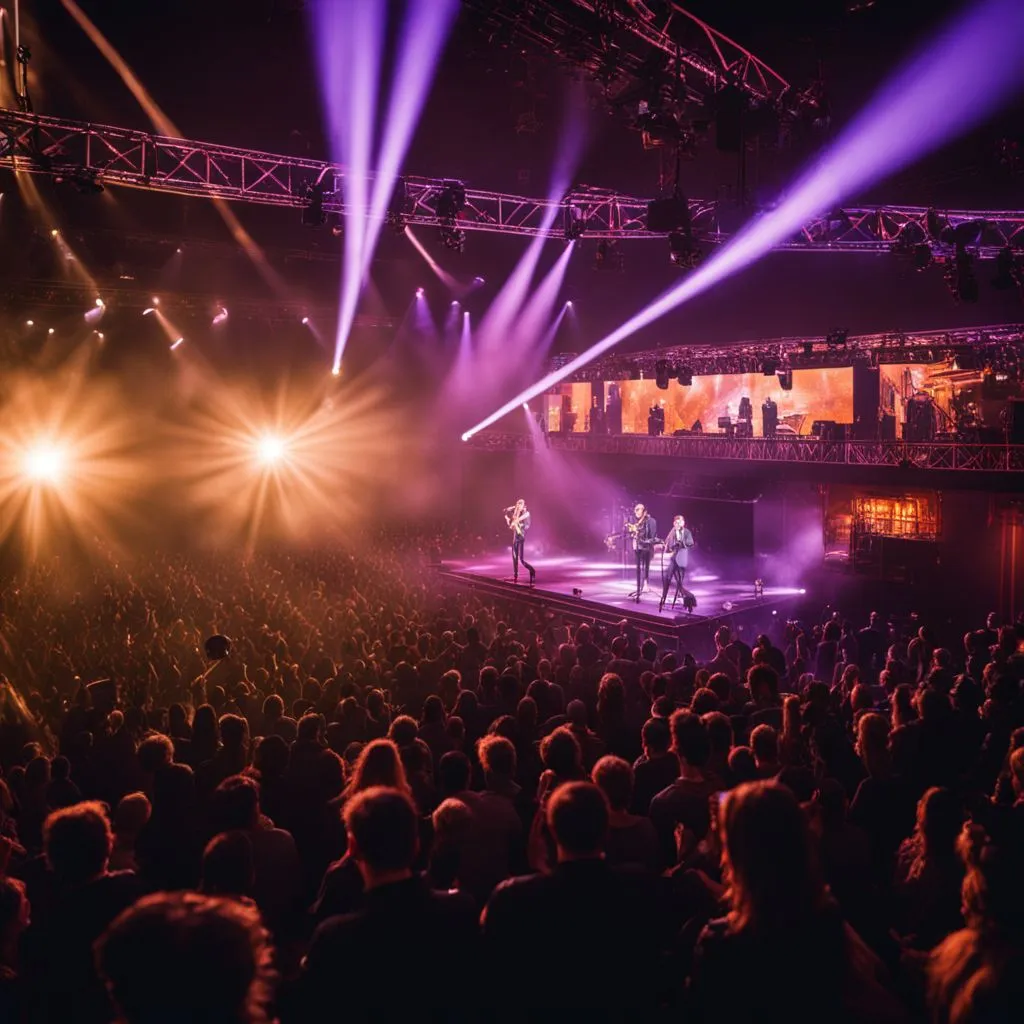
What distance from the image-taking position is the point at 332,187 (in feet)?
38.3

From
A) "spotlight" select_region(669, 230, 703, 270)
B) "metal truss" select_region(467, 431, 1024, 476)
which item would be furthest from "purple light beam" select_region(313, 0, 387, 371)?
"metal truss" select_region(467, 431, 1024, 476)

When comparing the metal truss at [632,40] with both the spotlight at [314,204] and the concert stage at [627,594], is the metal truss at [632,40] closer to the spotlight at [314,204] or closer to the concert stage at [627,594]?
the spotlight at [314,204]

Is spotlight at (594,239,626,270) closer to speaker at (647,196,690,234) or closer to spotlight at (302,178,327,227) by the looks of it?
speaker at (647,196,690,234)

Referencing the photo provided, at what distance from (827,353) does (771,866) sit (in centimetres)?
1904

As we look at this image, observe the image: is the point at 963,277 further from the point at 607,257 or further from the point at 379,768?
the point at 379,768

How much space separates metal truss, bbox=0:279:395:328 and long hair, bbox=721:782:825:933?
63.2 ft

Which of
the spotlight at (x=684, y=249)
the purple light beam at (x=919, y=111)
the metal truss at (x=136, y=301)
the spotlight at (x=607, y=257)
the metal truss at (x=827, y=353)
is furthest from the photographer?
the metal truss at (x=136, y=301)

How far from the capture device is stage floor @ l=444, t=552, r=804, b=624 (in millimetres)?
14008

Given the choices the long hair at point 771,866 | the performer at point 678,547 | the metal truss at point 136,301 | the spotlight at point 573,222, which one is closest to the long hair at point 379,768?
the long hair at point 771,866

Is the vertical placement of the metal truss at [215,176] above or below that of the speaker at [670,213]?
above

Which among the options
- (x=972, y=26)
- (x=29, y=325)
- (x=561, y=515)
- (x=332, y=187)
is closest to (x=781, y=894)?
(x=972, y=26)

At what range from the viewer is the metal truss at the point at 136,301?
17594 mm

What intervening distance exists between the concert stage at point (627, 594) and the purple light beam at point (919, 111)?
6.25 meters

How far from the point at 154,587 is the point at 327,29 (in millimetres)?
7241
